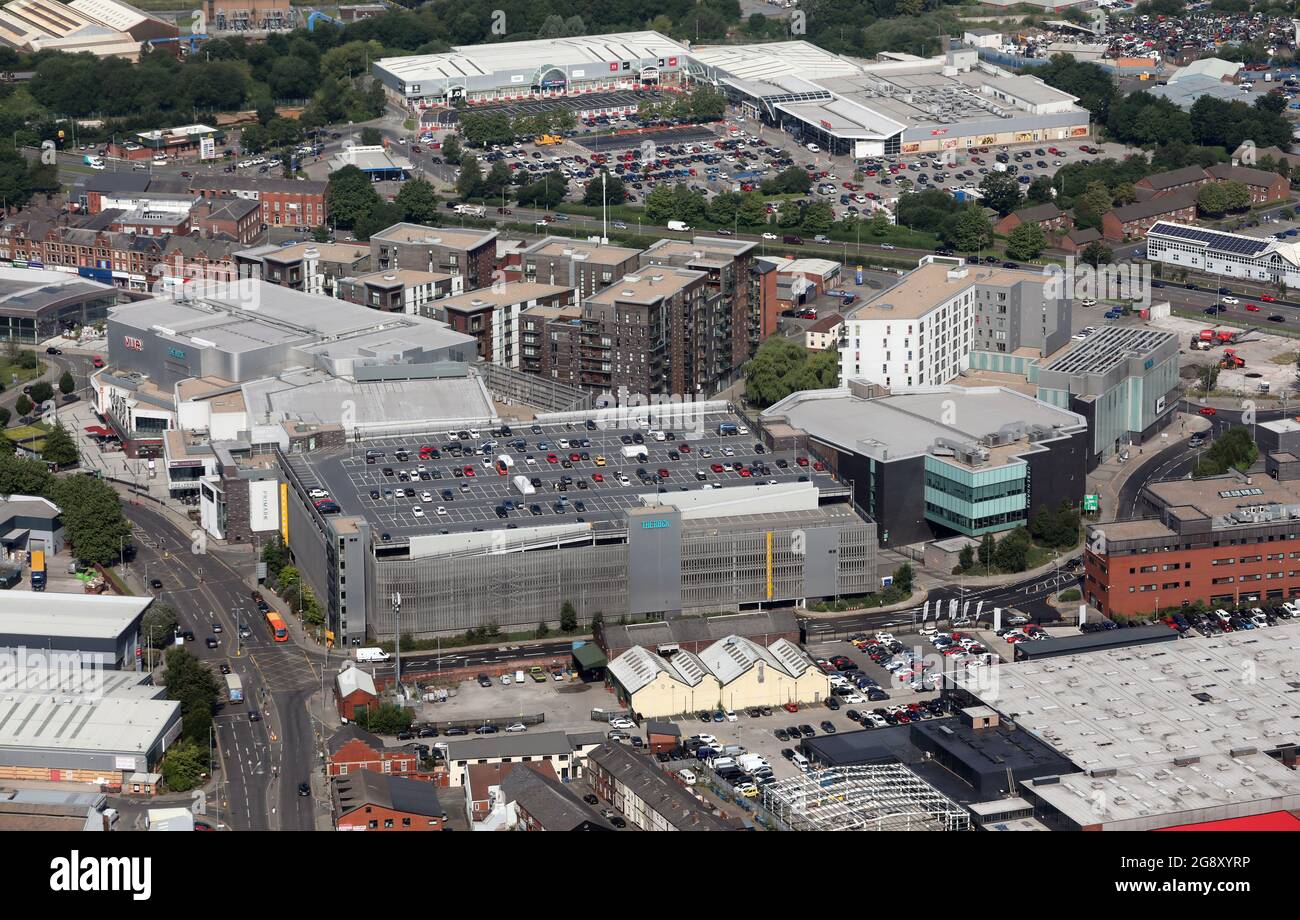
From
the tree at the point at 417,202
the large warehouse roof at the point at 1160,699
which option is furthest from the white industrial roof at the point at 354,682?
the tree at the point at 417,202

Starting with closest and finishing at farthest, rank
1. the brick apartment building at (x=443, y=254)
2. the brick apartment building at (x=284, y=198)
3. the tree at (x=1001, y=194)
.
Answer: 1. the brick apartment building at (x=443, y=254)
2. the brick apartment building at (x=284, y=198)
3. the tree at (x=1001, y=194)

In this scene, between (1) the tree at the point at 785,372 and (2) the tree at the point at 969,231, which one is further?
(2) the tree at the point at 969,231

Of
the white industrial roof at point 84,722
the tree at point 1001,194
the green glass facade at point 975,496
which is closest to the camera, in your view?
the white industrial roof at point 84,722

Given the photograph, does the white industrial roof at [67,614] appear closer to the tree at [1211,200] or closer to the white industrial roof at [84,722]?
the white industrial roof at [84,722]

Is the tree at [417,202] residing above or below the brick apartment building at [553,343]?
above

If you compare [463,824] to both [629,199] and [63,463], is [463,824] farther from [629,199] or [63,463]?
[629,199]

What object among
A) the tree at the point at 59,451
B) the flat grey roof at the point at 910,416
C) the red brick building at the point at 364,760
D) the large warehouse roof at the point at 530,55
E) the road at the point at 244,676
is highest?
the large warehouse roof at the point at 530,55

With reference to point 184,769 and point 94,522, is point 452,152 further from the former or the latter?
point 184,769
